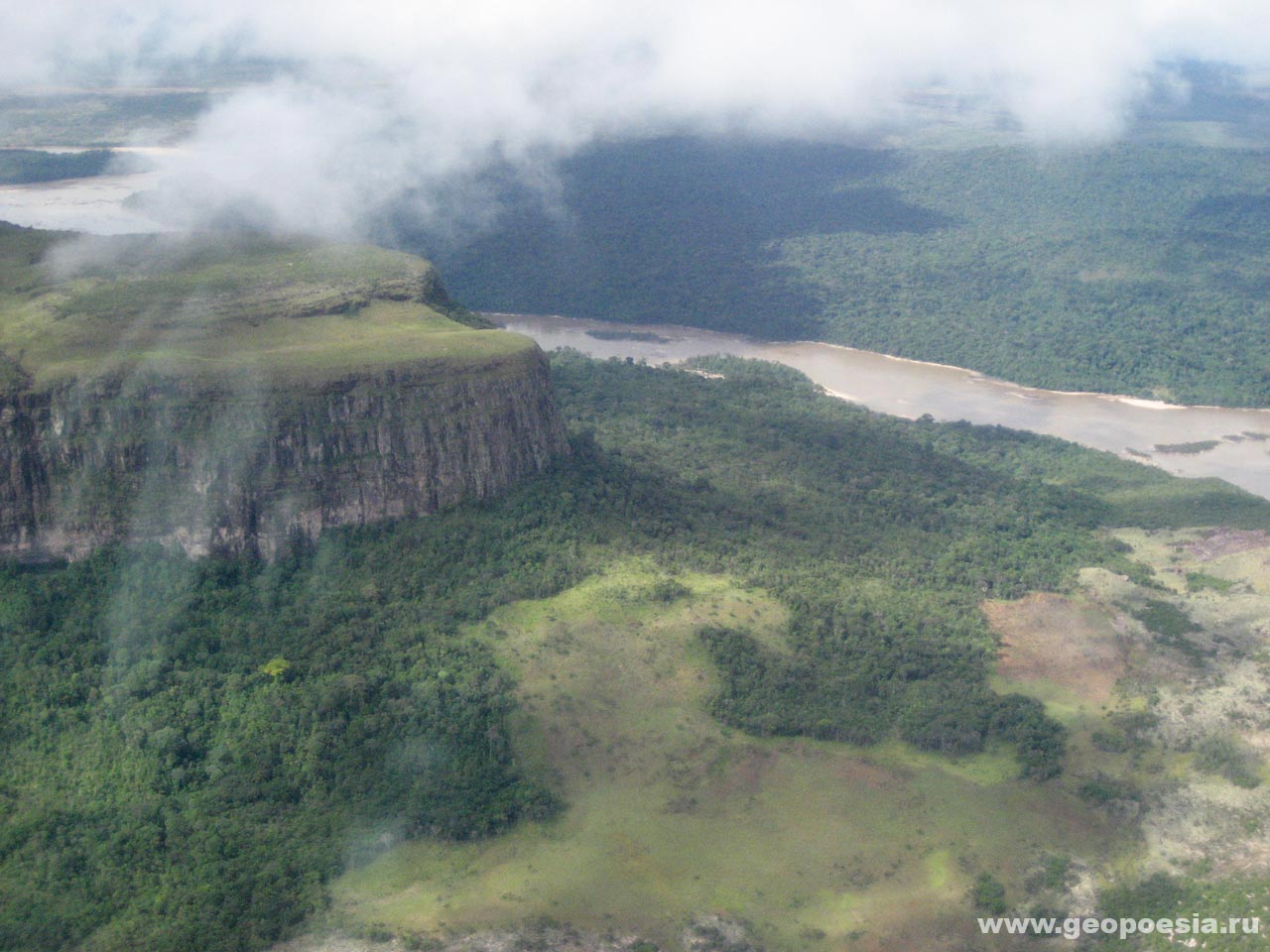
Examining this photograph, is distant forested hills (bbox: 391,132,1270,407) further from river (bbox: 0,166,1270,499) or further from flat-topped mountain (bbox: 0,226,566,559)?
flat-topped mountain (bbox: 0,226,566,559)

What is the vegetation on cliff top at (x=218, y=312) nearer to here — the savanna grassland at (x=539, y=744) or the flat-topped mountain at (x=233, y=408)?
the flat-topped mountain at (x=233, y=408)

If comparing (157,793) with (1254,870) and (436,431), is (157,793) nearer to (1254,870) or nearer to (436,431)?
(436,431)

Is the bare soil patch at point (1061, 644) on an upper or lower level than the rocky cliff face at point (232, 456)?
lower

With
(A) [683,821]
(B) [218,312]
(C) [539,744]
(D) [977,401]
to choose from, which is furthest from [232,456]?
(D) [977,401]

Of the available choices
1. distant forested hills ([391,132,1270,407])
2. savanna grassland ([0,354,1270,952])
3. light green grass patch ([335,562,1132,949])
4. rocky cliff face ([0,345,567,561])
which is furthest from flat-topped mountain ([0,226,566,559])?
distant forested hills ([391,132,1270,407])

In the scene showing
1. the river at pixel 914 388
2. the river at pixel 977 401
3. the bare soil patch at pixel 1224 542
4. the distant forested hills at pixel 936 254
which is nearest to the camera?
the bare soil patch at pixel 1224 542

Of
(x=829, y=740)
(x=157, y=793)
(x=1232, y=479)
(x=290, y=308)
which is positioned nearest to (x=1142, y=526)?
(x=1232, y=479)

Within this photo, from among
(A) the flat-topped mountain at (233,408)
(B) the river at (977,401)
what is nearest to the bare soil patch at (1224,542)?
(B) the river at (977,401)

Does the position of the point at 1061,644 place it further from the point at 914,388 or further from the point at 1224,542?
the point at 914,388
